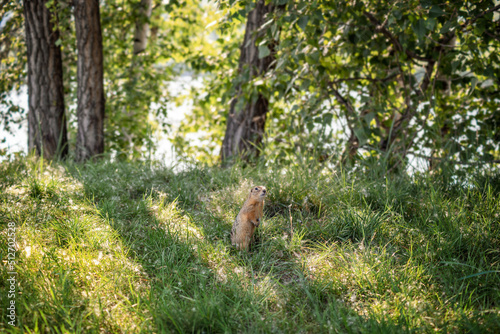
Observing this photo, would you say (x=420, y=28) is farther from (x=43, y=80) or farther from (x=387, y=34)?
(x=43, y=80)

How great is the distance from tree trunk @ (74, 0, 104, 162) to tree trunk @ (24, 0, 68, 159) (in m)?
0.40

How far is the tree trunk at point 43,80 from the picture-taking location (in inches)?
202

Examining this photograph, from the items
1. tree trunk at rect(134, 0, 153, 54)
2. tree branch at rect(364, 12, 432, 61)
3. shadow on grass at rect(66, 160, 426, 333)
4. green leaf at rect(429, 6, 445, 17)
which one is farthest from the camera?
tree trunk at rect(134, 0, 153, 54)

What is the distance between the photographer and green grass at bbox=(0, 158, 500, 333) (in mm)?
1809

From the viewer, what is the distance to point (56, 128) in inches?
207

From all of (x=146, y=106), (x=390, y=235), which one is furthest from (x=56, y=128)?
(x=390, y=235)

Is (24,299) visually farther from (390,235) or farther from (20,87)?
(20,87)

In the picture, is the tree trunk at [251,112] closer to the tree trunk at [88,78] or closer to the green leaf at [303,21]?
the green leaf at [303,21]

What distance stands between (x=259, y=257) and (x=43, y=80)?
455cm

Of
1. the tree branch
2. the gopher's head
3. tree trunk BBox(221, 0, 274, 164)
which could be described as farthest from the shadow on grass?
the tree branch

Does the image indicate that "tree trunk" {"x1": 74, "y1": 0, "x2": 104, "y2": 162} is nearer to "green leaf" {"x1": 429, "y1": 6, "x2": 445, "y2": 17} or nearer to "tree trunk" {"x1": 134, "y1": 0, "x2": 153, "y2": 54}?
"tree trunk" {"x1": 134, "y1": 0, "x2": 153, "y2": 54}

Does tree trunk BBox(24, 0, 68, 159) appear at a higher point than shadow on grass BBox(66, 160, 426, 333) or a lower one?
higher

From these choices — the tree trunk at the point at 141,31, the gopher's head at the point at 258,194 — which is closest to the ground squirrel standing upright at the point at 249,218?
the gopher's head at the point at 258,194

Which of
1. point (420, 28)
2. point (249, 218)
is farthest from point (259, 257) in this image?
point (420, 28)
